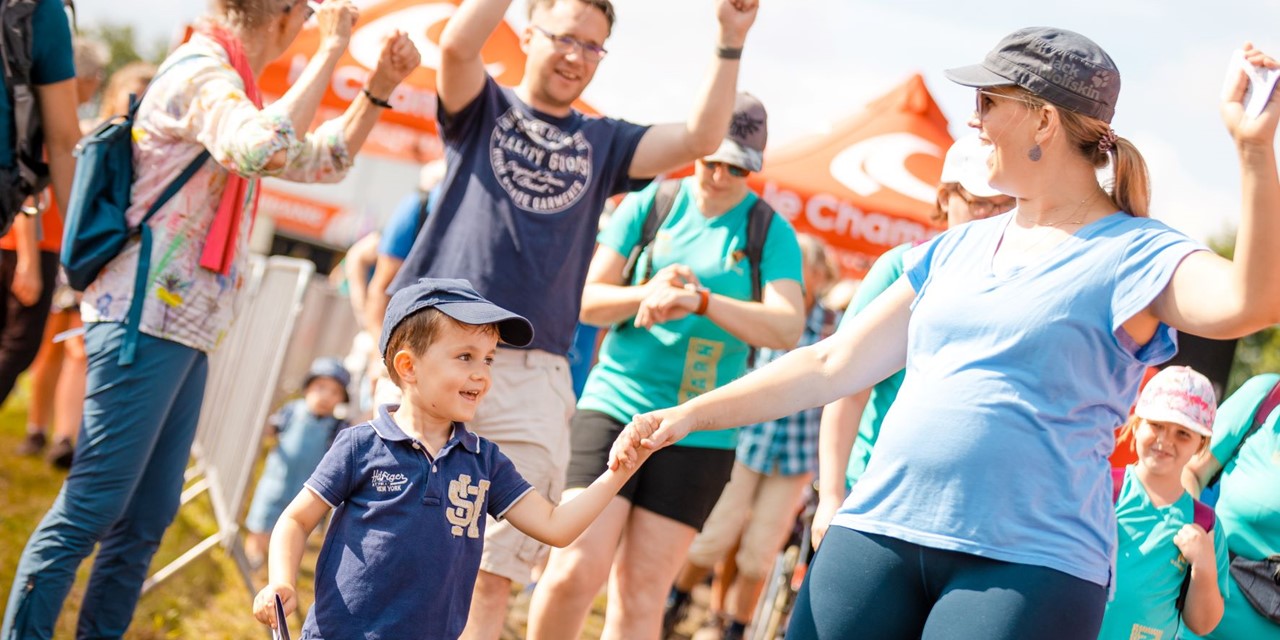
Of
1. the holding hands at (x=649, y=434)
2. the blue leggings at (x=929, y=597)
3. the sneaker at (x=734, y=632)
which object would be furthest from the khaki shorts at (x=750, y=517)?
the blue leggings at (x=929, y=597)

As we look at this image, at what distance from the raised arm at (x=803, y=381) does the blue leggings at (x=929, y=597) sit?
0.33 metres

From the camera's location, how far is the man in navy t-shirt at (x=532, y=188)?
3.74 meters

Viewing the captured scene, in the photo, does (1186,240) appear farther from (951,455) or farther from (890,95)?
(890,95)

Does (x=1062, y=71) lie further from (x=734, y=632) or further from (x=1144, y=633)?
(x=734, y=632)

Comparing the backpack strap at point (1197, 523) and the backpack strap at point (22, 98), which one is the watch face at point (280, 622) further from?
the backpack strap at point (1197, 523)

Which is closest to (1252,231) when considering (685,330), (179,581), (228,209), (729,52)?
(729,52)

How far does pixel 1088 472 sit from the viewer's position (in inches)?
96.2

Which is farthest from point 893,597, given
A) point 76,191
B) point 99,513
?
point 76,191

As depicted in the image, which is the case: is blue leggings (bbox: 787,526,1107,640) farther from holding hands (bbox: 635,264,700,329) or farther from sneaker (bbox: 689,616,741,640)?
sneaker (bbox: 689,616,741,640)

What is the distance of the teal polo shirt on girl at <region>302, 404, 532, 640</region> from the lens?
2.77 meters

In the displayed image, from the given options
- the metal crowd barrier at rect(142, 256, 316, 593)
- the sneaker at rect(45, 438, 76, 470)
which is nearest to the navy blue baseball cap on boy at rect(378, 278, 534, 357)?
the metal crowd barrier at rect(142, 256, 316, 593)

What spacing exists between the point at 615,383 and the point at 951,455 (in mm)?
2076

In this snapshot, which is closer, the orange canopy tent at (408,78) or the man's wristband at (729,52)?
the man's wristband at (729,52)

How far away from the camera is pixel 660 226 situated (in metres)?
4.58
